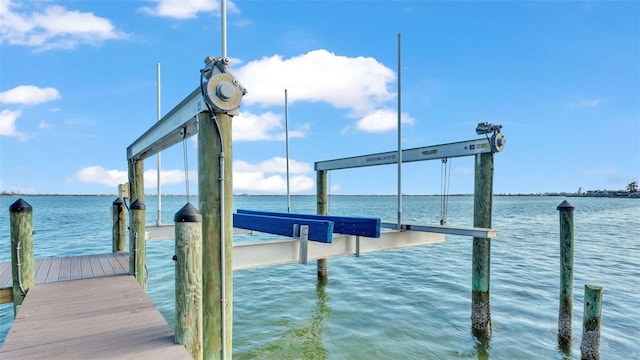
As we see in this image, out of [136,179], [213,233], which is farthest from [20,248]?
[213,233]

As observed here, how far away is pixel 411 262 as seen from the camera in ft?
50.9

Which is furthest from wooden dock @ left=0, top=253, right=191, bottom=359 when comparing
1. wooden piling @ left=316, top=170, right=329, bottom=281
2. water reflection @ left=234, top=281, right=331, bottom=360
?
wooden piling @ left=316, top=170, right=329, bottom=281

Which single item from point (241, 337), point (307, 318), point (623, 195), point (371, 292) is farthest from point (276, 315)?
point (623, 195)

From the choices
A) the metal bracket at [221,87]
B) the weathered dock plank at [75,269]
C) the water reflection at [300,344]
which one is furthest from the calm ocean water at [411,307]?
the metal bracket at [221,87]

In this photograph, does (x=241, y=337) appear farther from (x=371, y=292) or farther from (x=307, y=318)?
(x=371, y=292)

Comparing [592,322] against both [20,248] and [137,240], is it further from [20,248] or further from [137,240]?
[20,248]

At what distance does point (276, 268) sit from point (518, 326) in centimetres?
887

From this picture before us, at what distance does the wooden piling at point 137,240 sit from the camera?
609 centimetres

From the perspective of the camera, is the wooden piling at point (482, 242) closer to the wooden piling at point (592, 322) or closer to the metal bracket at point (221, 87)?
the wooden piling at point (592, 322)

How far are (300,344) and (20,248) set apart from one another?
196 inches

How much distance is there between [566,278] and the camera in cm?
704

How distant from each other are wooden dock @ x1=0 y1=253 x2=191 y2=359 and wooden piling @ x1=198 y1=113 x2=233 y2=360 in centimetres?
43

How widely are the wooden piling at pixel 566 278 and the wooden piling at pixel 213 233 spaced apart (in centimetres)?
673

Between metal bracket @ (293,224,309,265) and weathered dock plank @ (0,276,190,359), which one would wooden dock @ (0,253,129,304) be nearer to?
weathered dock plank @ (0,276,190,359)
